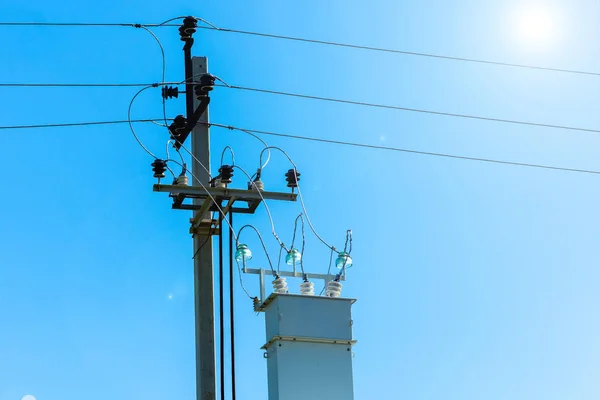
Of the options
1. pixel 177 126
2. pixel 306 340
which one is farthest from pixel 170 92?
pixel 306 340

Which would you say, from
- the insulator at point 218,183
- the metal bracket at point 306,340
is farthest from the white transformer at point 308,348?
the insulator at point 218,183

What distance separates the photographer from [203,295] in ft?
50.1

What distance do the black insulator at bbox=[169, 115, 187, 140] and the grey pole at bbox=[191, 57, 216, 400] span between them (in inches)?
6.4

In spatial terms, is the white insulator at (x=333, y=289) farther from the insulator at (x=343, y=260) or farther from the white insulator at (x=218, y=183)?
the white insulator at (x=218, y=183)

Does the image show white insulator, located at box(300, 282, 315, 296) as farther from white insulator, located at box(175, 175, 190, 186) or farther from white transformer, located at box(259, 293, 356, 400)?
white insulator, located at box(175, 175, 190, 186)

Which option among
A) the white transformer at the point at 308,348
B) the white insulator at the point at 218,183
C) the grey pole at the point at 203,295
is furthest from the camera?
the white insulator at the point at 218,183

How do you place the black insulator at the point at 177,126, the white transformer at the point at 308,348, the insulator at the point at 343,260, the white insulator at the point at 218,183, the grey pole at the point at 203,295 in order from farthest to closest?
the black insulator at the point at 177,126, the white insulator at the point at 218,183, the grey pole at the point at 203,295, the insulator at the point at 343,260, the white transformer at the point at 308,348

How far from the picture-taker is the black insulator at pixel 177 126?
15867 mm

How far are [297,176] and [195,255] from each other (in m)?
1.57

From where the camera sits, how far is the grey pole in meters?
14.9

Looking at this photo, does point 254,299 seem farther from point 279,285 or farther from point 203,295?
point 203,295

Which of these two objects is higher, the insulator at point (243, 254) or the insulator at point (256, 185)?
the insulator at point (256, 185)

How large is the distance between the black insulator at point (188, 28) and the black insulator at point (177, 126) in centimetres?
107

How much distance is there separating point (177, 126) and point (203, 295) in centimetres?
218
